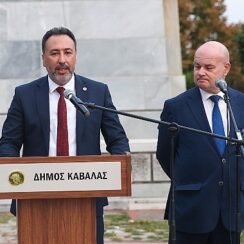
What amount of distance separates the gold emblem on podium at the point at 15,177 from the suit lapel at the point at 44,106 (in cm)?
65

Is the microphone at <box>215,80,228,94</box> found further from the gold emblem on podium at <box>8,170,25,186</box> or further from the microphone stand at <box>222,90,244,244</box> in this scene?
the gold emblem on podium at <box>8,170,25,186</box>

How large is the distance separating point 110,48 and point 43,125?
6039 mm

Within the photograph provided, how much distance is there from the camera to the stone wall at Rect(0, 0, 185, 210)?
11.3 metres

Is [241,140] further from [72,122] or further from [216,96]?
[72,122]

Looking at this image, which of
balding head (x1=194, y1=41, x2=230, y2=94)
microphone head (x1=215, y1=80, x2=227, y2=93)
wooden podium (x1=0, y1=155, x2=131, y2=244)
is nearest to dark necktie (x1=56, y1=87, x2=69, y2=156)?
wooden podium (x1=0, y1=155, x2=131, y2=244)

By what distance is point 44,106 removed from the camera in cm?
556

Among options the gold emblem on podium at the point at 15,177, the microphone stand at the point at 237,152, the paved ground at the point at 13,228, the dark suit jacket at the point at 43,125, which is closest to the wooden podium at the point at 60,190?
the gold emblem on podium at the point at 15,177

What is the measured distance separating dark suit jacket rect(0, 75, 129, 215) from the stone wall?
18.2 ft

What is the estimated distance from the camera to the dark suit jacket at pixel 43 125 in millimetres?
5516

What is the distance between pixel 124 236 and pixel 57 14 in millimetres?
3609

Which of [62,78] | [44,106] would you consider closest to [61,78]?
[62,78]

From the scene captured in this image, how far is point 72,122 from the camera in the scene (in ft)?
18.1

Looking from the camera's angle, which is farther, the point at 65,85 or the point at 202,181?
the point at 65,85

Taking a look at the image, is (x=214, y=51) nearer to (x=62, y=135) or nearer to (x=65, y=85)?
(x=65, y=85)
